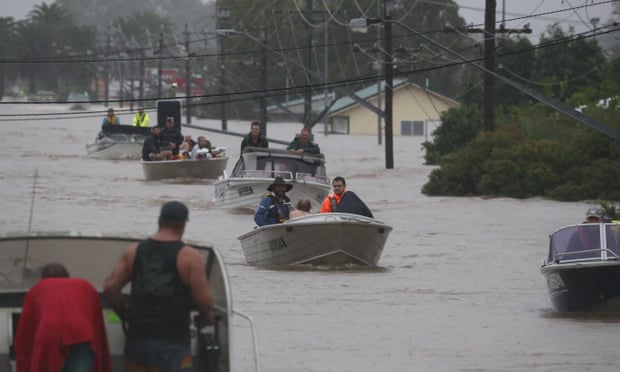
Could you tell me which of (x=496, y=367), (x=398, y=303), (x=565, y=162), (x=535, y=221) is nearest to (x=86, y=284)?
(x=496, y=367)

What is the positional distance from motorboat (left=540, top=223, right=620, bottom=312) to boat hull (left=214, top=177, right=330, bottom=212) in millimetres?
13272

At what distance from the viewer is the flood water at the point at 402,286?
533 inches

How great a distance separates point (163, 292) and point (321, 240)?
12.5m

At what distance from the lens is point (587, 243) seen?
1641cm

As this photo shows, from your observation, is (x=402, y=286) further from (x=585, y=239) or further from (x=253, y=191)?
(x=253, y=191)

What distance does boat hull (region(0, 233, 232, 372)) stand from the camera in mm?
8703

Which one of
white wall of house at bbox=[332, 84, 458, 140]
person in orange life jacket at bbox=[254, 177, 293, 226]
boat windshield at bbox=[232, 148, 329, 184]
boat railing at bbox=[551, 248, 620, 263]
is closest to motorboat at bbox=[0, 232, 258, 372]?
boat railing at bbox=[551, 248, 620, 263]

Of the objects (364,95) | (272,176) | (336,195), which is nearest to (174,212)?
(336,195)

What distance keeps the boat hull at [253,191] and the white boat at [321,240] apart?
28.0 feet

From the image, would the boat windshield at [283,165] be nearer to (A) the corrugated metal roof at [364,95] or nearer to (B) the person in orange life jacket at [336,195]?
(B) the person in orange life jacket at [336,195]

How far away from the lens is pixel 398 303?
17891 millimetres

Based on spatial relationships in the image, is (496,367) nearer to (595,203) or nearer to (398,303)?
(398,303)

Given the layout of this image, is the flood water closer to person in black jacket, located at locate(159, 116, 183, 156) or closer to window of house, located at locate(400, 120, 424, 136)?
person in black jacket, located at locate(159, 116, 183, 156)

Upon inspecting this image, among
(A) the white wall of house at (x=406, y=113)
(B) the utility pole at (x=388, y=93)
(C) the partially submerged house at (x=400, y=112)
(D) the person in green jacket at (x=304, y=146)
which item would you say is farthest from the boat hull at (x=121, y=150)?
(A) the white wall of house at (x=406, y=113)
